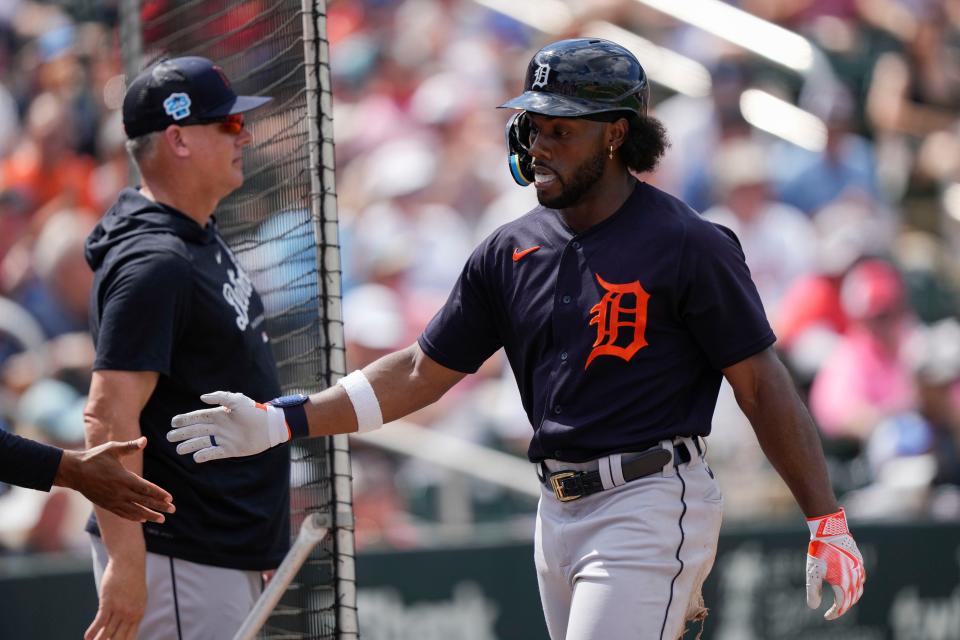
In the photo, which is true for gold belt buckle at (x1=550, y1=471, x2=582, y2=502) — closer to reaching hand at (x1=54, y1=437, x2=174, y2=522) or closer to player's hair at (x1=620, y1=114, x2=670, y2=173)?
player's hair at (x1=620, y1=114, x2=670, y2=173)

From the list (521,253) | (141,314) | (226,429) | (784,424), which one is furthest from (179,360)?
(784,424)

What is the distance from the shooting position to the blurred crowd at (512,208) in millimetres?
7602

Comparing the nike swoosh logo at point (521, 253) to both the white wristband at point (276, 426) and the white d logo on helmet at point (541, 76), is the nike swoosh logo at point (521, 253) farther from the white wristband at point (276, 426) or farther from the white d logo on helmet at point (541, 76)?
the white wristband at point (276, 426)

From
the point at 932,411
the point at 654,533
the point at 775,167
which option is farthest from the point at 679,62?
the point at 654,533

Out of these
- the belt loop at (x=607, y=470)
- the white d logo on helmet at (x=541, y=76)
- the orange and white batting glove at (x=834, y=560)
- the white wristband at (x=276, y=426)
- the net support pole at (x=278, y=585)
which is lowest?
the orange and white batting glove at (x=834, y=560)

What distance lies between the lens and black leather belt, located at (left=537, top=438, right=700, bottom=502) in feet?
11.4

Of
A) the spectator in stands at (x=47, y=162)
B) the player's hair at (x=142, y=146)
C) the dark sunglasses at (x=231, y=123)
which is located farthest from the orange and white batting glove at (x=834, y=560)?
the spectator in stands at (x=47, y=162)

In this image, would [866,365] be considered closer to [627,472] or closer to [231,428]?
[627,472]

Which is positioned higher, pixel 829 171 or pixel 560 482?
pixel 560 482

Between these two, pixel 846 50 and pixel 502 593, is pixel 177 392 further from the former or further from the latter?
pixel 846 50

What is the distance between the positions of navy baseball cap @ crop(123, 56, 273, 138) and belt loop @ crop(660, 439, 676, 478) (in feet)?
5.06

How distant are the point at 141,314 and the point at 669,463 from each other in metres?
1.39

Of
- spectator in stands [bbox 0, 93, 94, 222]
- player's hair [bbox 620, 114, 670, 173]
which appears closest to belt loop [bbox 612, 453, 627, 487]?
player's hair [bbox 620, 114, 670, 173]

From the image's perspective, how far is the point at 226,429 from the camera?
3574 mm
